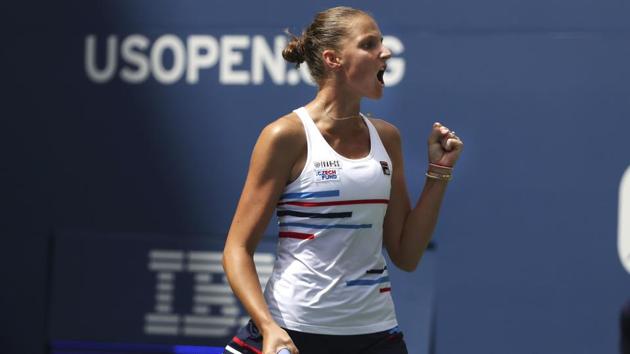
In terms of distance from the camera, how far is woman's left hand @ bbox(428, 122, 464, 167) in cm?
285

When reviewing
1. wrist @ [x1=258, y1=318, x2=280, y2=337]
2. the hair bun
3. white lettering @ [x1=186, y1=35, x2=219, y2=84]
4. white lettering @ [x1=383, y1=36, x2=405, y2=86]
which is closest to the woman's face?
the hair bun

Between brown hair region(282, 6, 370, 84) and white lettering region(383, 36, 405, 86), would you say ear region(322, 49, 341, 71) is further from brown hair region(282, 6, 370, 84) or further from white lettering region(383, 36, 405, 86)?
white lettering region(383, 36, 405, 86)

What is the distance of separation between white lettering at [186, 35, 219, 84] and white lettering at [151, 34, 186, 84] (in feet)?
0.09

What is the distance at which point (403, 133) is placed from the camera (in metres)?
4.21

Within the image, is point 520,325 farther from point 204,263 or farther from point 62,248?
point 62,248

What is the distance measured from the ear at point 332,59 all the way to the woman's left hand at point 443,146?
294mm

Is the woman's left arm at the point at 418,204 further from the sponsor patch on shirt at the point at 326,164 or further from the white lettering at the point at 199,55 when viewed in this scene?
the white lettering at the point at 199,55

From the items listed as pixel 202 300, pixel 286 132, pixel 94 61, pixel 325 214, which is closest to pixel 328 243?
pixel 325 214

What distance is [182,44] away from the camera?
438 centimetres

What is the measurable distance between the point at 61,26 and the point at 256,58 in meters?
0.82

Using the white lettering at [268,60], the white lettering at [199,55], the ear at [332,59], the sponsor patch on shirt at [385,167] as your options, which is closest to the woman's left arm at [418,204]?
the sponsor patch on shirt at [385,167]

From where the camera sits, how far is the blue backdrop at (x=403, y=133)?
4074mm

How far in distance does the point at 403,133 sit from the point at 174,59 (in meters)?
0.94

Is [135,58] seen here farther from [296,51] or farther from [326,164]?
[326,164]
